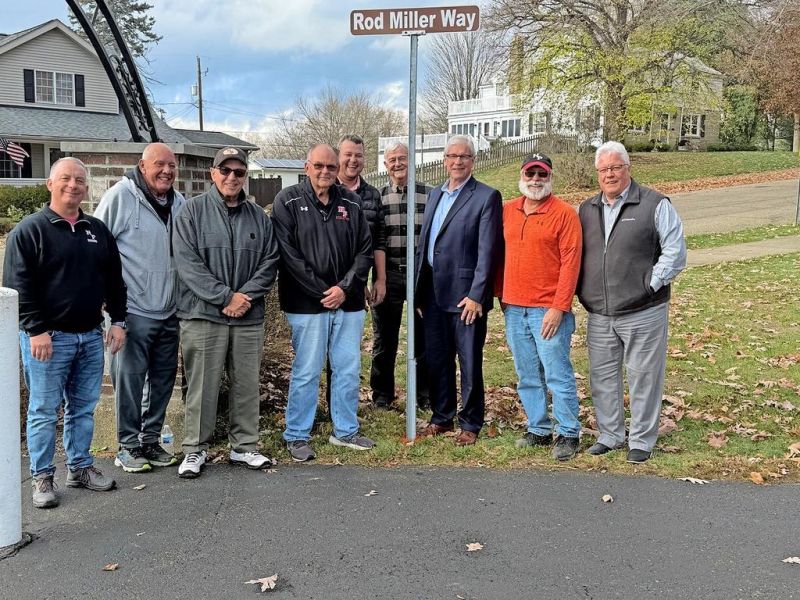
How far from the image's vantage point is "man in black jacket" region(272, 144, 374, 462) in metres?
5.46

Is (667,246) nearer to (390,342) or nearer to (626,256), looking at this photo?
(626,256)

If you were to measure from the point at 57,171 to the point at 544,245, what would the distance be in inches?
126

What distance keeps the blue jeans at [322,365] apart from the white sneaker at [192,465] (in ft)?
2.20

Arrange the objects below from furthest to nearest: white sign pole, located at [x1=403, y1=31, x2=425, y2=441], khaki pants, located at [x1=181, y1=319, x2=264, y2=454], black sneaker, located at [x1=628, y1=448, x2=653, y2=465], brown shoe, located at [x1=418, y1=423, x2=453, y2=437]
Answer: brown shoe, located at [x1=418, y1=423, x2=453, y2=437]
white sign pole, located at [x1=403, y1=31, x2=425, y2=441]
black sneaker, located at [x1=628, y1=448, x2=653, y2=465]
khaki pants, located at [x1=181, y1=319, x2=264, y2=454]

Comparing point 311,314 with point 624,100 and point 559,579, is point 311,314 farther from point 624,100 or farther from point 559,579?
point 624,100

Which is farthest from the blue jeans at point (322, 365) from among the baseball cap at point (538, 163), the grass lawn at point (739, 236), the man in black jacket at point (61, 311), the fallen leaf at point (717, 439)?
the grass lawn at point (739, 236)

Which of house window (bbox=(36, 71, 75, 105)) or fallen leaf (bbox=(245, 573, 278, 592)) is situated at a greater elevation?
house window (bbox=(36, 71, 75, 105))

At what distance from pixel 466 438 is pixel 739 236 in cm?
1530

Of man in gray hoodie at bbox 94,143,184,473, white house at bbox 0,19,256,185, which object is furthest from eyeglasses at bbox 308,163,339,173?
white house at bbox 0,19,256,185

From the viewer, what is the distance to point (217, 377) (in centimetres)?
527

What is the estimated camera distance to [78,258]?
4625 mm

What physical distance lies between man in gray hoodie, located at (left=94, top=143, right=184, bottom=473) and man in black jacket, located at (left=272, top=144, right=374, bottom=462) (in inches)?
30.7

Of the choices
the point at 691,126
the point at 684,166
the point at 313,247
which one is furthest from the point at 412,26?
the point at 691,126

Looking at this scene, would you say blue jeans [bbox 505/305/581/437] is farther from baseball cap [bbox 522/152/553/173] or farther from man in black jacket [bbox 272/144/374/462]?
man in black jacket [bbox 272/144/374/462]
